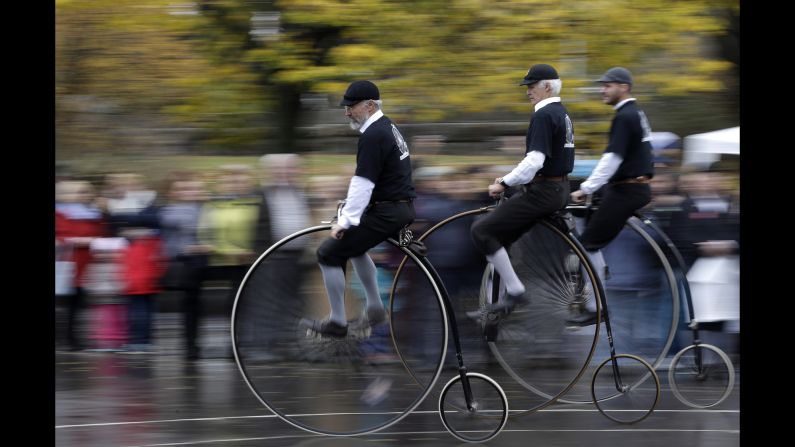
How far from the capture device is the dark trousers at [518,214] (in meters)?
7.41

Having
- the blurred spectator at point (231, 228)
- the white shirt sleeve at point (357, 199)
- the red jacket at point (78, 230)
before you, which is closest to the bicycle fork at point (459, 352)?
the white shirt sleeve at point (357, 199)

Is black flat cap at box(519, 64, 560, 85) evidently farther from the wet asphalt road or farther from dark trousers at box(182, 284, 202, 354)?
dark trousers at box(182, 284, 202, 354)

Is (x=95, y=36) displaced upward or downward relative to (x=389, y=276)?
upward

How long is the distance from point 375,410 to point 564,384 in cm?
131

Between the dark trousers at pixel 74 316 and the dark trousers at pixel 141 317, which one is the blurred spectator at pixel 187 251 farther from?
the dark trousers at pixel 74 316

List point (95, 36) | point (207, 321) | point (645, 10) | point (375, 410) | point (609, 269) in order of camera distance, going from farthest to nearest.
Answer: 1. point (95, 36)
2. point (645, 10)
3. point (207, 321)
4. point (609, 269)
5. point (375, 410)

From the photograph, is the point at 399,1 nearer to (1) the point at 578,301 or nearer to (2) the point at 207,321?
(2) the point at 207,321

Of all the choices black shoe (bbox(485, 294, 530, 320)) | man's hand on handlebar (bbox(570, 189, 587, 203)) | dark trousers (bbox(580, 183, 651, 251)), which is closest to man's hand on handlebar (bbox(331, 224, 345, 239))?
black shoe (bbox(485, 294, 530, 320))

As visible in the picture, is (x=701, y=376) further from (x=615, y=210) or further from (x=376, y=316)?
(x=376, y=316)

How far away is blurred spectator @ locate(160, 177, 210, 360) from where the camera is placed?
30.8 ft

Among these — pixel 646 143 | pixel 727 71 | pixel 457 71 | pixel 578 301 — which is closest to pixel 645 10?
pixel 727 71

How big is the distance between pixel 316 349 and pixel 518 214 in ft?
5.19

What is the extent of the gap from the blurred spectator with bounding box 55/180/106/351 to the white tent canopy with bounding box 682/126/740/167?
5590 millimetres

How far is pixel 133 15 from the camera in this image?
11.7 m
